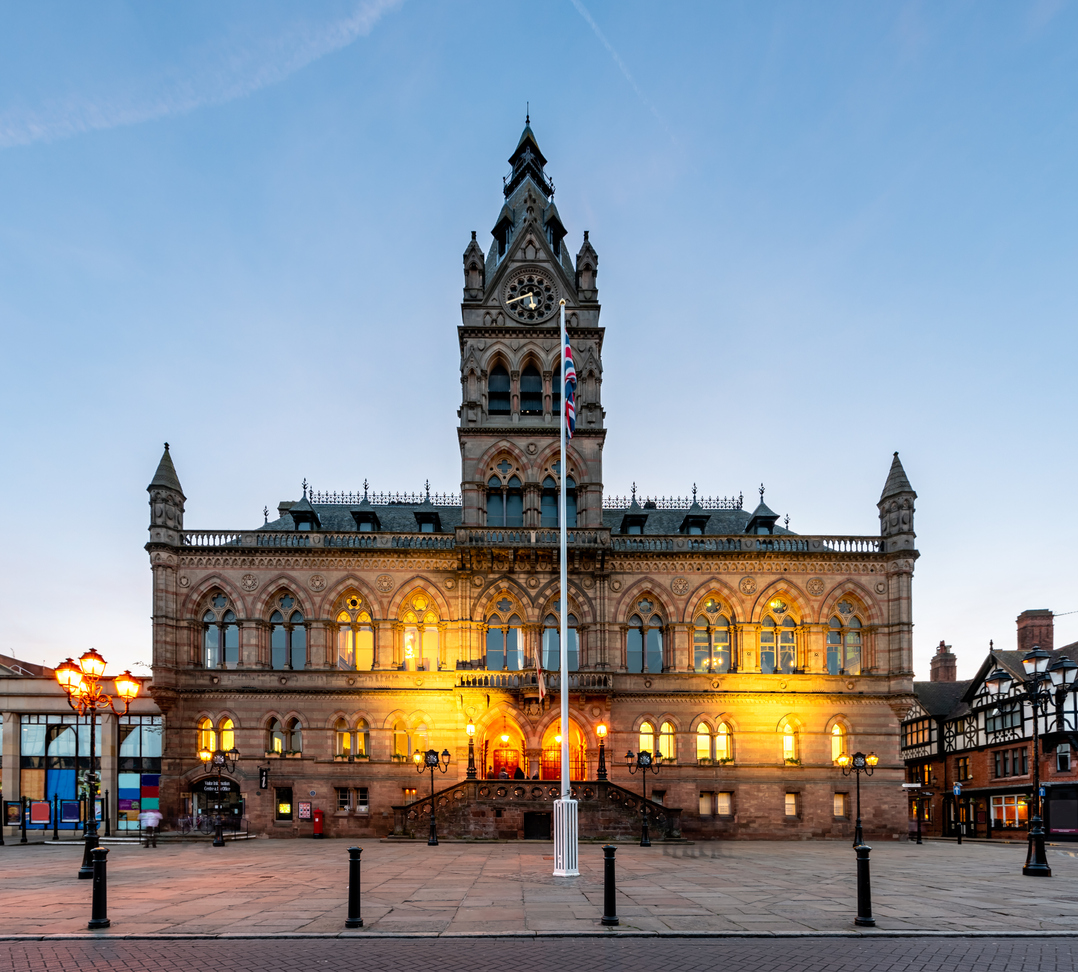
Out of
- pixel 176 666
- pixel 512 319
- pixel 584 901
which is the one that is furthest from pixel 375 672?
pixel 584 901

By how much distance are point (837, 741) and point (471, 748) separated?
61.2ft

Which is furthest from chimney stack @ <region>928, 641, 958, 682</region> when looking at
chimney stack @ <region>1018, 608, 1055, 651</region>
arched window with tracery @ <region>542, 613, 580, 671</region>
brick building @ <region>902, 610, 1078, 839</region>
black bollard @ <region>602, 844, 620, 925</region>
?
black bollard @ <region>602, 844, 620, 925</region>

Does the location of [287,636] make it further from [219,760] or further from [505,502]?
[505,502]

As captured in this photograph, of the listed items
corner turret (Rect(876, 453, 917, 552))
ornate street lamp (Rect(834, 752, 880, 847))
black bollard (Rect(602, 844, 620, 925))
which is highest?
corner turret (Rect(876, 453, 917, 552))

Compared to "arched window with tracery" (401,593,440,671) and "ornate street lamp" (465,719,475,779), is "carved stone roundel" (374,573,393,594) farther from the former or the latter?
"ornate street lamp" (465,719,475,779)

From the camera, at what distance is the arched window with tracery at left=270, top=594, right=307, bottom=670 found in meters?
48.7

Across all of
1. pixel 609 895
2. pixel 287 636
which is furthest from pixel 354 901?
pixel 287 636

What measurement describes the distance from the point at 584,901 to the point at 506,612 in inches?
1167

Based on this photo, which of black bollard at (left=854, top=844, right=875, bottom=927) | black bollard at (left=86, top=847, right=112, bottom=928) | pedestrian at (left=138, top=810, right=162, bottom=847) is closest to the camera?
black bollard at (left=854, top=844, right=875, bottom=927)

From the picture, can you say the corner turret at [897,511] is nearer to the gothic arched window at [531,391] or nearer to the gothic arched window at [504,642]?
the gothic arched window at [531,391]

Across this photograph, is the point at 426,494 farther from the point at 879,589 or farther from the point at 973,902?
the point at 973,902

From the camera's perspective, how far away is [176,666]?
156 ft

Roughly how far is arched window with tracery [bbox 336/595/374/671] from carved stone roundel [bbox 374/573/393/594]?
3.94 feet

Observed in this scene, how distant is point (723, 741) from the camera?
48562 millimetres
